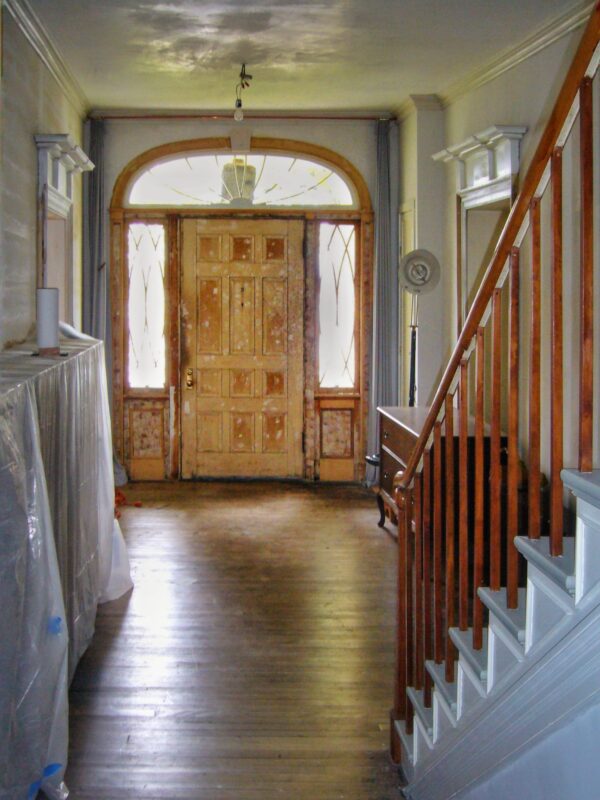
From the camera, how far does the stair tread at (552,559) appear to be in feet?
6.43

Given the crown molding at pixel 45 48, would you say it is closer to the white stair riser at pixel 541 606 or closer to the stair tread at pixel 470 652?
the stair tread at pixel 470 652

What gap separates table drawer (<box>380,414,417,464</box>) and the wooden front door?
5.50ft

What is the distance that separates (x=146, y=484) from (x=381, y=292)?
9.00 feet

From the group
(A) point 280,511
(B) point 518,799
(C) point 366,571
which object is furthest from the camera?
(A) point 280,511

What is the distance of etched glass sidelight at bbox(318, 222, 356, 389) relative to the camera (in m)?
8.52

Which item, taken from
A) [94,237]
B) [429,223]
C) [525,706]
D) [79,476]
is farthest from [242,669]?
Answer: [94,237]

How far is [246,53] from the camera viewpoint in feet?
20.6

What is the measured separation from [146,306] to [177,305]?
30cm

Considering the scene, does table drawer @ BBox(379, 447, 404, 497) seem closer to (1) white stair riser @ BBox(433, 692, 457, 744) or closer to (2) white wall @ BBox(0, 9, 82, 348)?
(2) white wall @ BBox(0, 9, 82, 348)

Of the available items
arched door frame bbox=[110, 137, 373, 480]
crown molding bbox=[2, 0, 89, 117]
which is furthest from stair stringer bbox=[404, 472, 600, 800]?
arched door frame bbox=[110, 137, 373, 480]

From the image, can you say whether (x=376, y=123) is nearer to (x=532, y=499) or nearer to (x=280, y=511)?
(x=280, y=511)

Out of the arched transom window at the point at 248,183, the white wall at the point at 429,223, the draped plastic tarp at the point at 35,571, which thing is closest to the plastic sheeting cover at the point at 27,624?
the draped plastic tarp at the point at 35,571

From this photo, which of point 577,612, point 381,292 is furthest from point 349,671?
point 381,292

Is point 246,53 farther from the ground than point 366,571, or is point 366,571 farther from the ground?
point 246,53
